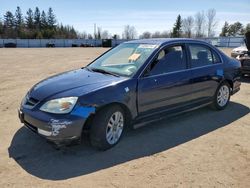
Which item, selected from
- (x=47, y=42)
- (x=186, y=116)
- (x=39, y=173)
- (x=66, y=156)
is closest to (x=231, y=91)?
(x=186, y=116)

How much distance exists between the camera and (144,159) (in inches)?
154

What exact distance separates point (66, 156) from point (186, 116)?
9.40 feet

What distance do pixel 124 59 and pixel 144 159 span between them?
75.8 inches

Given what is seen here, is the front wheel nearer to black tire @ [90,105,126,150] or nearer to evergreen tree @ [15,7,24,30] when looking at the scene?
black tire @ [90,105,126,150]

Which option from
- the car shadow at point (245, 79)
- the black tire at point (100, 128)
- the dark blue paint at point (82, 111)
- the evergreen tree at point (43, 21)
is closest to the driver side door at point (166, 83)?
the black tire at point (100, 128)

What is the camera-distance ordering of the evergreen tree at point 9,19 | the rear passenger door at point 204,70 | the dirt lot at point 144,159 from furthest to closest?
the evergreen tree at point 9,19 < the rear passenger door at point 204,70 < the dirt lot at point 144,159

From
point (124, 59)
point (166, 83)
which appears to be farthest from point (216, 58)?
point (124, 59)

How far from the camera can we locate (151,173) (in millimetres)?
3535

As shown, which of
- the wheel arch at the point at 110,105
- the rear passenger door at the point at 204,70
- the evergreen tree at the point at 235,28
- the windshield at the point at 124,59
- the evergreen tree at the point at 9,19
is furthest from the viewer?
the evergreen tree at the point at 9,19

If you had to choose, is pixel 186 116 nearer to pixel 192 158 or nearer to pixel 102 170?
pixel 192 158

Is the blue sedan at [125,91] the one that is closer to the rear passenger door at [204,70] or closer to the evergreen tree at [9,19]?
the rear passenger door at [204,70]

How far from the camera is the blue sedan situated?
3.77m

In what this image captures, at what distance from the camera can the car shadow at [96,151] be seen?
11.9ft

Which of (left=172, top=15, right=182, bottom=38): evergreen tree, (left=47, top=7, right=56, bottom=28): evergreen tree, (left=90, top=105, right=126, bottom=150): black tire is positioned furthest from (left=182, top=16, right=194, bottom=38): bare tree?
(left=90, top=105, right=126, bottom=150): black tire
